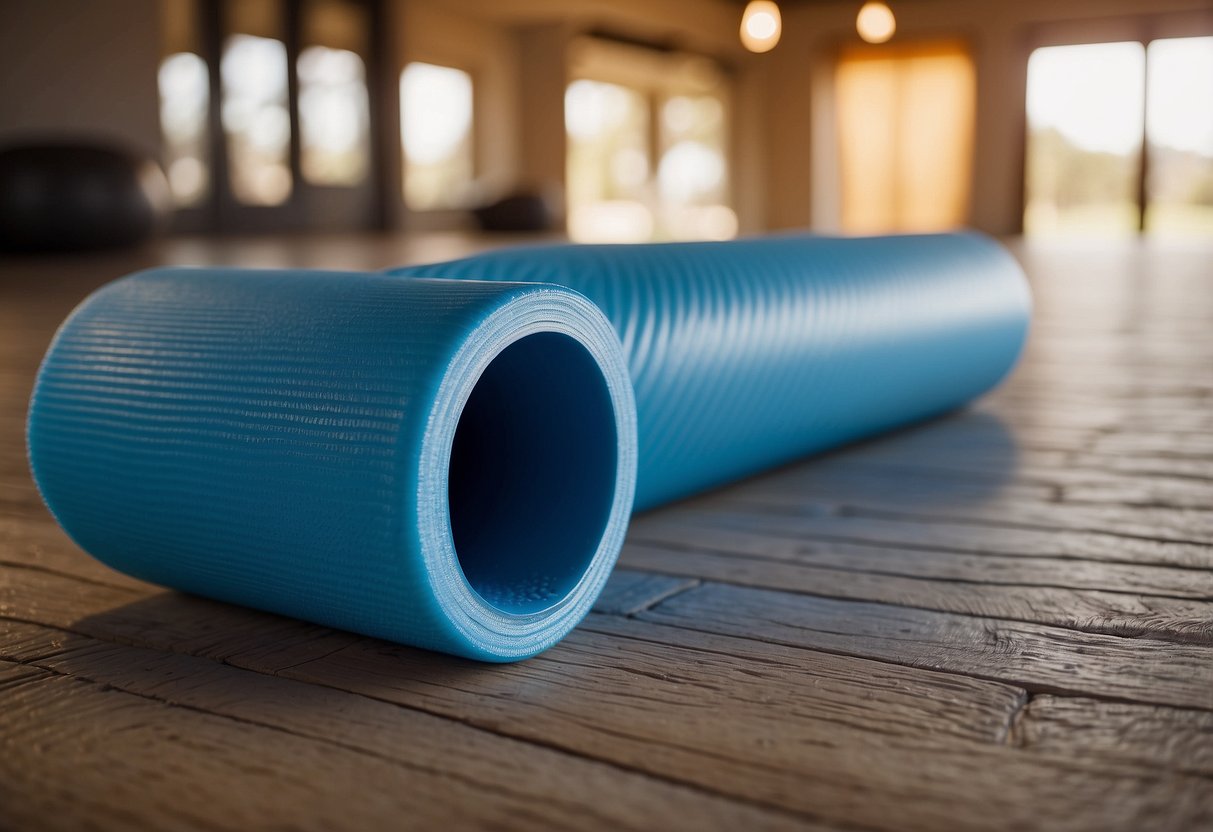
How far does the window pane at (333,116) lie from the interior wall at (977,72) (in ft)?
18.4

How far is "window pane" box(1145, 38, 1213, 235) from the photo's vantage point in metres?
12.1

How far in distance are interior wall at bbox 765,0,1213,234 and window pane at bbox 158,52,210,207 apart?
23.9 feet

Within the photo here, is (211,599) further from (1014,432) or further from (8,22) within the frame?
(8,22)

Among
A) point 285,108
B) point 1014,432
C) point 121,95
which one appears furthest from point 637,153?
point 1014,432

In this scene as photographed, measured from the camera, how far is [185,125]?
9562mm

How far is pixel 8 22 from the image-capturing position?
8016 mm

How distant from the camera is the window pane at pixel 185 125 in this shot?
941 centimetres

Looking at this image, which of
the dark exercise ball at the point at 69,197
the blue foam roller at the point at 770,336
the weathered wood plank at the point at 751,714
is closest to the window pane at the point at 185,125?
the dark exercise ball at the point at 69,197

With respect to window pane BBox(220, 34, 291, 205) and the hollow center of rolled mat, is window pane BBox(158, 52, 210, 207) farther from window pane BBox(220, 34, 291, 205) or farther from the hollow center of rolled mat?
the hollow center of rolled mat

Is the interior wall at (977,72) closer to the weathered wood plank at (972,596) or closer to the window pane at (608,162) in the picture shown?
the window pane at (608,162)

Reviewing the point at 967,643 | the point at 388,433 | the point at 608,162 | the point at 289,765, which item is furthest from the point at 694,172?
the point at 289,765

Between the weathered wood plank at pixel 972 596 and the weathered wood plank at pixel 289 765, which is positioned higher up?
the weathered wood plank at pixel 972 596

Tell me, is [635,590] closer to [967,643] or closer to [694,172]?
[967,643]

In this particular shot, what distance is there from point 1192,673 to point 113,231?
7.21m
